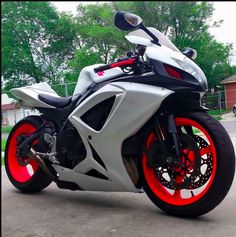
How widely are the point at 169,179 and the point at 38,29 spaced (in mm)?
1408

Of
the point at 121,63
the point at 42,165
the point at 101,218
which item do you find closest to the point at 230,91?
the point at 121,63

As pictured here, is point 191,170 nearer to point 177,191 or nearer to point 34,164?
point 177,191

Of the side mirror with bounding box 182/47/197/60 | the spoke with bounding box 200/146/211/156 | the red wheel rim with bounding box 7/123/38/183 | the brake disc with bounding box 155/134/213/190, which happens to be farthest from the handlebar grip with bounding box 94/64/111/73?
the red wheel rim with bounding box 7/123/38/183

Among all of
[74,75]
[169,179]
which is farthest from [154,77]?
[74,75]

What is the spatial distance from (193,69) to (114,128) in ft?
2.02

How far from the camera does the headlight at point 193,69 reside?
227cm

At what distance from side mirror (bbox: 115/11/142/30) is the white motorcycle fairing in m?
0.39

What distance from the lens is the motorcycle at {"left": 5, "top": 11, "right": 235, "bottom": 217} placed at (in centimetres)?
226

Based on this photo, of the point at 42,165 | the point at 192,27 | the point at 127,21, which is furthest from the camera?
the point at 42,165

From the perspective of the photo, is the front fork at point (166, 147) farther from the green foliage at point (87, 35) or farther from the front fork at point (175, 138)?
the green foliage at point (87, 35)

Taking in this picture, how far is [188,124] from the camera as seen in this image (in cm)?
237

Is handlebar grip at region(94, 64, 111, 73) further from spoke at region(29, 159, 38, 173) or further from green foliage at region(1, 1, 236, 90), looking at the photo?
spoke at region(29, 159, 38, 173)

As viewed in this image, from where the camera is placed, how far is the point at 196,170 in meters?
2.28

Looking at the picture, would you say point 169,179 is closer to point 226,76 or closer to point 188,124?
point 188,124
